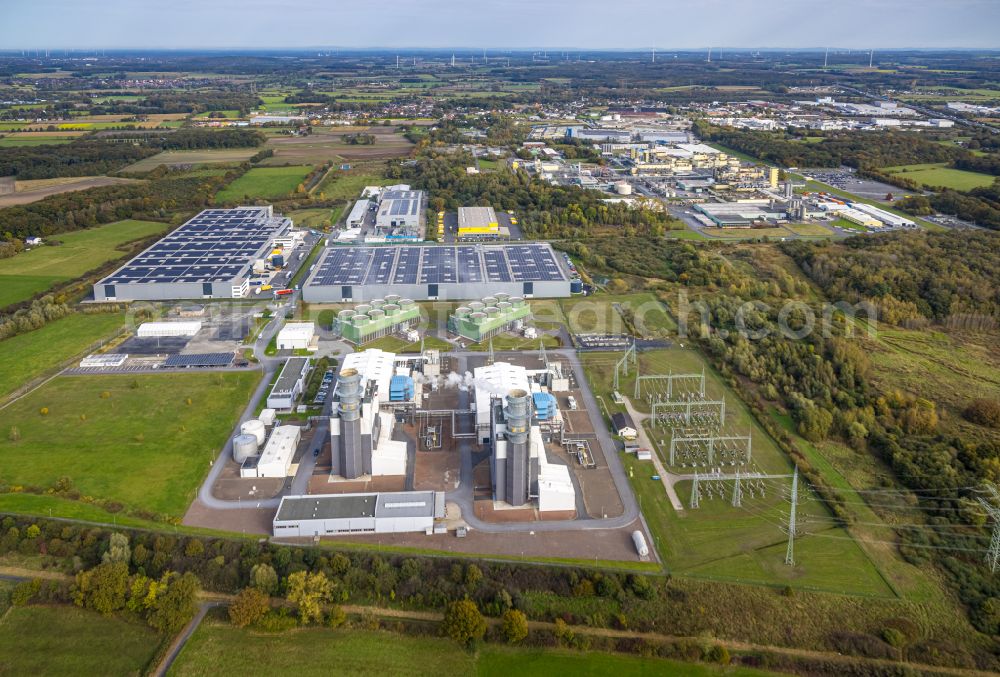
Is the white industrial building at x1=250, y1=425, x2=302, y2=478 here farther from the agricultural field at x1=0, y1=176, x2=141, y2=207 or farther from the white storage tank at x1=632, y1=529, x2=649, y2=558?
the agricultural field at x1=0, y1=176, x2=141, y2=207

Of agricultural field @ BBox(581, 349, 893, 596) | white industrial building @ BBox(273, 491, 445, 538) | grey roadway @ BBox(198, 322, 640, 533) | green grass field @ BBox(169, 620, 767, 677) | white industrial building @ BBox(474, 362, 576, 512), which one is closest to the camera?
green grass field @ BBox(169, 620, 767, 677)

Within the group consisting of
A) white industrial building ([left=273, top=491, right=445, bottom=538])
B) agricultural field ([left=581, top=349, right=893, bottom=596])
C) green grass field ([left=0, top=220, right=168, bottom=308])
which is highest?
green grass field ([left=0, top=220, right=168, bottom=308])

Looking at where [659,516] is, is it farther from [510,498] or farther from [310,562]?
[310,562]

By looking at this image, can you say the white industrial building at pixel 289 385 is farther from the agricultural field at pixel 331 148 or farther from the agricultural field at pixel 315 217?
the agricultural field at pixel 331 148

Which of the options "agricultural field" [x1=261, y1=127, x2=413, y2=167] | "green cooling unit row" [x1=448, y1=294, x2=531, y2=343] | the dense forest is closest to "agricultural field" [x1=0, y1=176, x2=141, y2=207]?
"agricultural field" [x1=261, y1=127, x2=413, y2=167]

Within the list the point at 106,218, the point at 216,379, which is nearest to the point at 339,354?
the point at 216,379
